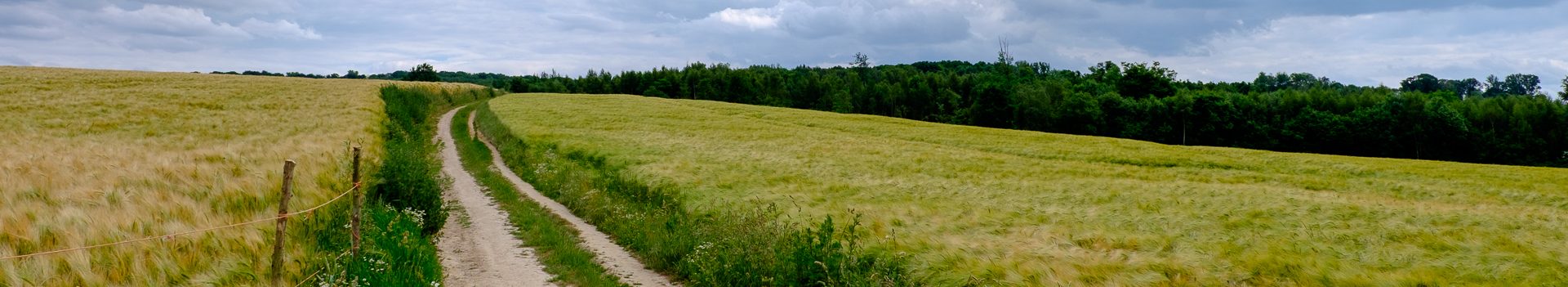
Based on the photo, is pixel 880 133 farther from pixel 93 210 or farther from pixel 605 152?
pixel 93 210

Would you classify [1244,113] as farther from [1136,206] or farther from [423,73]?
[423,73]

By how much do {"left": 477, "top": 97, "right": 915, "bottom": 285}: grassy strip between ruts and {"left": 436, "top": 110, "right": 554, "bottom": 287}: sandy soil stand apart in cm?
175

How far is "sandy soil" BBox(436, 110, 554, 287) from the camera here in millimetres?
10516

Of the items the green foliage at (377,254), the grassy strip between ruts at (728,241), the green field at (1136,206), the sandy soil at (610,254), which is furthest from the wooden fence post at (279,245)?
the green field at (1136,206)

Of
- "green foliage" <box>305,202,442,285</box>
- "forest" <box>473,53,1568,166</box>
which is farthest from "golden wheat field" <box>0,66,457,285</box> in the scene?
"forest" <box>473,53,1568,166</box>

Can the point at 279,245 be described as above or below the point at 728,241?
above

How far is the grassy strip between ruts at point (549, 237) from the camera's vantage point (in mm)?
10766

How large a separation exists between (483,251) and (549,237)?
1.24m

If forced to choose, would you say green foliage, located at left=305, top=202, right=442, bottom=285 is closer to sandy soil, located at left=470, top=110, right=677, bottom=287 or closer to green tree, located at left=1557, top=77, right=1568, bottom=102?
sandy soil, located at left=470, top=110, right=677, bottom=287

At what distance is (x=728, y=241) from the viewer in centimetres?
1141

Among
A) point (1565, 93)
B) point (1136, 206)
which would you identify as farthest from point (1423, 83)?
point (1136, 206)

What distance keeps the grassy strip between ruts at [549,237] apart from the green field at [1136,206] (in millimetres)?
2742

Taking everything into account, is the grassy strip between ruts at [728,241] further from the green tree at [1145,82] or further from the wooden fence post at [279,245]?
the green tree at [1145,82]

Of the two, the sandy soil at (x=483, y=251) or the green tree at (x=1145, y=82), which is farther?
the green tree at (x=1145, y=82)
